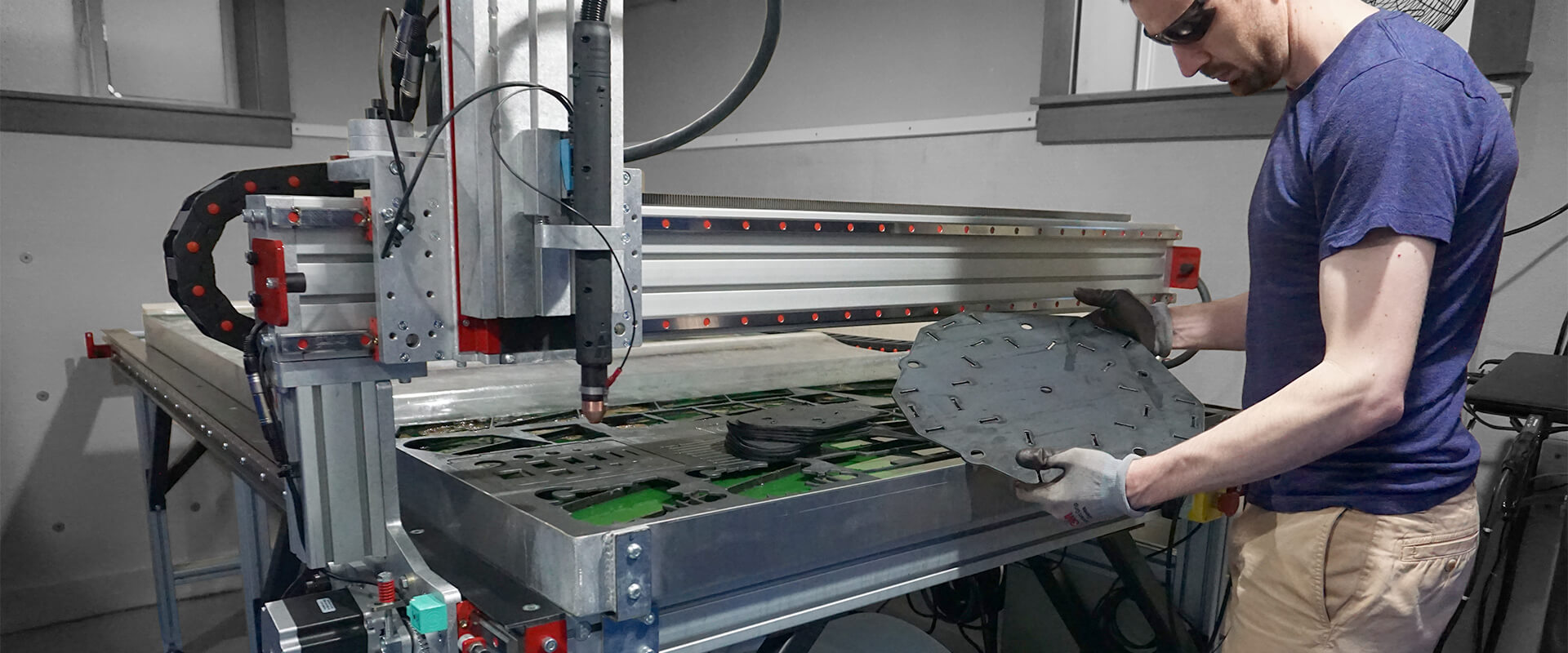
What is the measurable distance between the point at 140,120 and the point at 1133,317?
3.28 meters

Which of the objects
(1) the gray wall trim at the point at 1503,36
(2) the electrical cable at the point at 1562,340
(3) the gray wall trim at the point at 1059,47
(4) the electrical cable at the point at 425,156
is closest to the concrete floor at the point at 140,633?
(3) the gray wall trim at the point at 1059,47

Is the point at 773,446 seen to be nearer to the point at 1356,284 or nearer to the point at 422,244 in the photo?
the point at 422,244

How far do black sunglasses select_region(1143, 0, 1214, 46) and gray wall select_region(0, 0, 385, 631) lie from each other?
329cm

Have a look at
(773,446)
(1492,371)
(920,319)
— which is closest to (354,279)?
Result: (773,446)

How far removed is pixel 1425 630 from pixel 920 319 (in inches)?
29.1

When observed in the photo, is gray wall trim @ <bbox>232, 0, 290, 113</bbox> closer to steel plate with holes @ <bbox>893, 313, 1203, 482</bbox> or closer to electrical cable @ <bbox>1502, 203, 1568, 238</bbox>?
steel plate with holes @ <bbox>893, 313, 1203, 482</bbox>

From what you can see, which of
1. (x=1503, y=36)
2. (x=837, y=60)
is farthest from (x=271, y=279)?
(x=837, y=60)

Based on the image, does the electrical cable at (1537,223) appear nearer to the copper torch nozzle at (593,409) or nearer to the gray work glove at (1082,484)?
the gray work glove at (1082,484)

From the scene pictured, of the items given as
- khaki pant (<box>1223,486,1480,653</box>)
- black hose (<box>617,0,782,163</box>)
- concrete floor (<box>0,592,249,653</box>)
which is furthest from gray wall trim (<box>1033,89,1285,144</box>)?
concrete floor (<box>0,592,249,653</box>)

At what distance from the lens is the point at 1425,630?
1.05 meters

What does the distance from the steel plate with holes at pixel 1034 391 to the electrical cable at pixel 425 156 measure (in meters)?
0.61

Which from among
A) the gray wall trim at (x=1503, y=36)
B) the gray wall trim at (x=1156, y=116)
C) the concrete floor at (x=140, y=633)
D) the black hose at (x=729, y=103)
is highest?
Result: the gray wall trim at (x=1503, y=36)

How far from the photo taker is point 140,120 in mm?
3006

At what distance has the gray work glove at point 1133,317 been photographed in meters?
1.42
